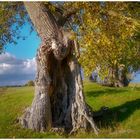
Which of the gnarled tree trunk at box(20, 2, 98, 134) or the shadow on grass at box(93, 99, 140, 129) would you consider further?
the shadow on grass at box(93, 99, 140, 129)

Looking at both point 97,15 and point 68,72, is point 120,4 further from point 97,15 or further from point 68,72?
point 68,72

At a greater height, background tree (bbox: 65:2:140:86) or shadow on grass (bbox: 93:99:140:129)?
background tree (bbox: 65:2:140:86)

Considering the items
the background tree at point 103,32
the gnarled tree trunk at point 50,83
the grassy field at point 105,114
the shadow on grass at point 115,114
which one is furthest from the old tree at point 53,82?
the background tree at point 103,32

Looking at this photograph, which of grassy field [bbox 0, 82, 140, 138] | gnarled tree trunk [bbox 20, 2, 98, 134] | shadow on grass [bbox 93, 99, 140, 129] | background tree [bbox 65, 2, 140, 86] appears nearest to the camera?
background tree [bbox 65, 2, 140, 86]

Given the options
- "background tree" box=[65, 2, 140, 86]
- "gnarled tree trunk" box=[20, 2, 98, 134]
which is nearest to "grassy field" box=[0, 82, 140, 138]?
"gnarled tree trunk" box=[20, 2, 98, 134]

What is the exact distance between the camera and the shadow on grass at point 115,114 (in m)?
28.1

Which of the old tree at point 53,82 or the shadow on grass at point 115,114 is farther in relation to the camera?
the shadow on grass at point 115,114

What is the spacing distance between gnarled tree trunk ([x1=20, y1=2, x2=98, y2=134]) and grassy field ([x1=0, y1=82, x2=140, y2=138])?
104cm

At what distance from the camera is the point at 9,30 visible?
38.3m

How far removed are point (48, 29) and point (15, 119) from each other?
6644mm

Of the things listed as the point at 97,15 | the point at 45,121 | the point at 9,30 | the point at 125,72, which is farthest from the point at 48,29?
the point at 125,72

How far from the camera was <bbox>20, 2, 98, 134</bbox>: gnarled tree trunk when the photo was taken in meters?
26.9

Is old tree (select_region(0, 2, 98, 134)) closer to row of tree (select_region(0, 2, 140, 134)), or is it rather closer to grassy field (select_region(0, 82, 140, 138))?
row of tree (select_region(0, 2, 140, 134))

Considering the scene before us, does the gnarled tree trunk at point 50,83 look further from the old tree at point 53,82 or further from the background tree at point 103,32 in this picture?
the background tree at point 103,32
